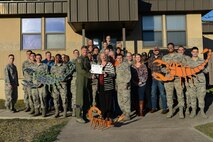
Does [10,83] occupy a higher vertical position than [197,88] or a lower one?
higher

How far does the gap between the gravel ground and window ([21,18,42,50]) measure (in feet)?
18.9

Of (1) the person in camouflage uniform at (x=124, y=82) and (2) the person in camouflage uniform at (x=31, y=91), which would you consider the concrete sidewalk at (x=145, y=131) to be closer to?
(1) the person in camouflage uniform at (x=124, y=82)

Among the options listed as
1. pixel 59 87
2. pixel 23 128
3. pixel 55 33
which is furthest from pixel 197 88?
pixel 55 33

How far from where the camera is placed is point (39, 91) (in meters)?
9.21

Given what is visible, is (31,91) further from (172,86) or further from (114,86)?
(172,86)

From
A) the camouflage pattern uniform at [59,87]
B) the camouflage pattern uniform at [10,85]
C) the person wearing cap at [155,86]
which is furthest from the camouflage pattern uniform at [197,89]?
the camouflage pattern uniform at [10,85]

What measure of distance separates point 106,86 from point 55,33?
6650 millimetres

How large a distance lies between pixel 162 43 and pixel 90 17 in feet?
12.4

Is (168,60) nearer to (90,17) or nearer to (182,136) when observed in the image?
(182,136)

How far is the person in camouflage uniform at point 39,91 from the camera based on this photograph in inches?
359

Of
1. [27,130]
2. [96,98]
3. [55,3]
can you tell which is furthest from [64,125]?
[55,3]

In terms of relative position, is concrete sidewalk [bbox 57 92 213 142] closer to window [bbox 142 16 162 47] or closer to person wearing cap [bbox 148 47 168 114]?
person wearing cap [bbox 148 47 168 114]

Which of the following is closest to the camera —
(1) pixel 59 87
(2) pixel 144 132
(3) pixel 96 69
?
(2) pixel 144 132

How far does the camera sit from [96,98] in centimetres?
900
